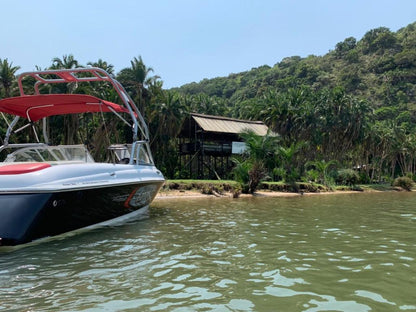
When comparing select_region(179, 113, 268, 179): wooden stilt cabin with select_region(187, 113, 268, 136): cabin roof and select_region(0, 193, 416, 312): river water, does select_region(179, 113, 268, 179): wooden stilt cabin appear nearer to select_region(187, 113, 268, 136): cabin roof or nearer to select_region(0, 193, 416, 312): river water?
select_region(187, 113, 268, 136): cabin roof

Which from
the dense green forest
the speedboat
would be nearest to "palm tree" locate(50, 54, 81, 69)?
the dense green forest

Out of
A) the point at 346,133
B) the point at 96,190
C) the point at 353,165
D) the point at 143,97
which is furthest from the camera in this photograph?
the point at 353,165

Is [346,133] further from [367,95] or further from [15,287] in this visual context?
[15,287]

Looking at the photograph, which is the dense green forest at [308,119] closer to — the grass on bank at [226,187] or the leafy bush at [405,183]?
the grass on bank at [226,187]

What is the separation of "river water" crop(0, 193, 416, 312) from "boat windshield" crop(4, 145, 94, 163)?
2.31 metres

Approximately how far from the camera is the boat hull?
23.2 ft

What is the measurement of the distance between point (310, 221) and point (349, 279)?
6.46 m

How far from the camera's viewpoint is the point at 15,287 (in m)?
5.23

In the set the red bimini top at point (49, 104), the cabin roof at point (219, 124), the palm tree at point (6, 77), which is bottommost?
the red bimini top at point (49, 104)

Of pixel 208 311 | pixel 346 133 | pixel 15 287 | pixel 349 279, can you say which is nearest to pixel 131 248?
pixel 15 287

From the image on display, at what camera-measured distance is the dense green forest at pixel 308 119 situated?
105ft

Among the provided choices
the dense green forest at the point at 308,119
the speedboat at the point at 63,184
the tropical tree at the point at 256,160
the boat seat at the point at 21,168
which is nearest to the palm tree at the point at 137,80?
the dense green forest at the point at 308,119

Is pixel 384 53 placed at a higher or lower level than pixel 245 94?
higher

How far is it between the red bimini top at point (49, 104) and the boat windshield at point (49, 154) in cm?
133
